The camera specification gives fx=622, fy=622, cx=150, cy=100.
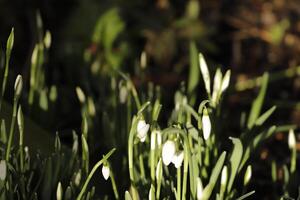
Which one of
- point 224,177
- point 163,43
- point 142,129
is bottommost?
point 224,177

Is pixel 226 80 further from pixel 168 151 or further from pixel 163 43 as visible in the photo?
pixel 163 43

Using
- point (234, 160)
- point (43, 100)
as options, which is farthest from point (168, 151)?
point (43, 100)

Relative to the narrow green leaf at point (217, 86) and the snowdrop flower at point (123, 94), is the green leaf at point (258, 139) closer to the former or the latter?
the narrow green leaf at point (217, 86)

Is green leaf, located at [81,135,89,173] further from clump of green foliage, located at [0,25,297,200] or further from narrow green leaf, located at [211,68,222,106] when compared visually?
narrow green leaf, located at [211,68,222,106]

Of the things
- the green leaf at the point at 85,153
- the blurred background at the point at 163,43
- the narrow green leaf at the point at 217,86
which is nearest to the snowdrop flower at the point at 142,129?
the green leaf at the point at 85,153

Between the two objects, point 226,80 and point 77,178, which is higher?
point 226,80

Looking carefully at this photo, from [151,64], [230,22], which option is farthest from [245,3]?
[151,64]

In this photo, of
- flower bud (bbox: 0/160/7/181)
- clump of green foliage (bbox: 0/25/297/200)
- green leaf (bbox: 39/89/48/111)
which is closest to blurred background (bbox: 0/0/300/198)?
green leaf (bbox: 39/89/48/111)

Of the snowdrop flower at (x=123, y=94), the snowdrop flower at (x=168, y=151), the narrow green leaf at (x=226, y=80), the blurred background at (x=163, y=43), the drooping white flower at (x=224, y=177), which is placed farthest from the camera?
the blurred background at (x=163, y=43)

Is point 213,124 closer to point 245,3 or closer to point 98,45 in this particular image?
point 98,45
